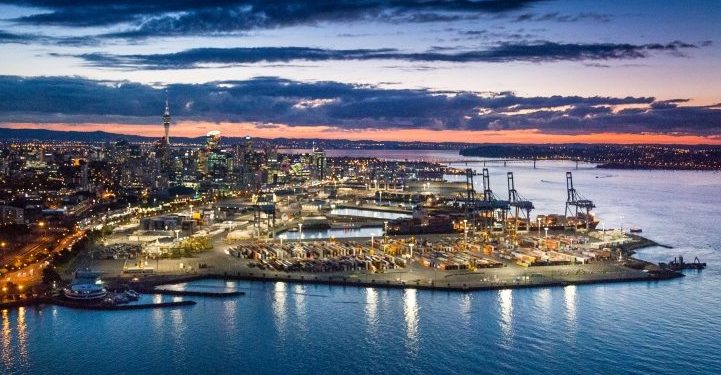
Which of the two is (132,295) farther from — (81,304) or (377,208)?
(377,208)

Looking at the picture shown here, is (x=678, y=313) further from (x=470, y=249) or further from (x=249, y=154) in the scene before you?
(x=249, y=154)

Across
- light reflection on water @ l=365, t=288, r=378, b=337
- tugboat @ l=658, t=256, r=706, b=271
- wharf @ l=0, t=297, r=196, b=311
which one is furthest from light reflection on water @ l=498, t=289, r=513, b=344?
wharf @ l=0, t=297, r=196, b=311

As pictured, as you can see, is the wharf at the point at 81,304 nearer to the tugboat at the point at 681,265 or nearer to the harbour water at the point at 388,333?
the harbour water at the point at 388,333

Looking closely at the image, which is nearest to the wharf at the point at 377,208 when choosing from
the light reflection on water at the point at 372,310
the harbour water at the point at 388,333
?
the light reflection on water at the point at 372,310

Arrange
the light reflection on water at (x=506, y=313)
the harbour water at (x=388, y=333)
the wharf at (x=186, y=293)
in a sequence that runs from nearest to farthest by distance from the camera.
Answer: the harbour water at (x=388, y=333) → the light reflection on water at (x=506, y=313) → the wharf at (x=186, y=293)

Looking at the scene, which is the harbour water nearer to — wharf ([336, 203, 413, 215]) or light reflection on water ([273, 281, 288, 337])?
light reflection on water ([273, 281, 288, 337])

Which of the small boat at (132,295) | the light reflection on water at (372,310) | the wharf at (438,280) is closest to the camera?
the light reflection on water at (372,310)

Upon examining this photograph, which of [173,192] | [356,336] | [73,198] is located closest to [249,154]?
[173,192]

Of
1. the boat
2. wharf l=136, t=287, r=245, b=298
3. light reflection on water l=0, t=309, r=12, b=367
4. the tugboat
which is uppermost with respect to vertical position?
the boat
